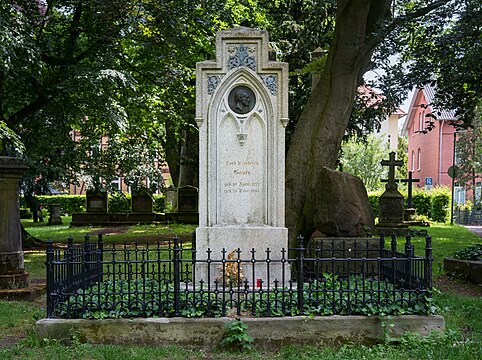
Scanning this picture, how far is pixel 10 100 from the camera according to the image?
61.3 feet

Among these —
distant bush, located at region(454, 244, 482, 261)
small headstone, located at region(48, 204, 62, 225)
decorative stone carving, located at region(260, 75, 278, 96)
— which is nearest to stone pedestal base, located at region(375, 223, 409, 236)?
distant bush, located at region(454, 244, 482, 261)

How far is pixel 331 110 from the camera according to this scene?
12.8m

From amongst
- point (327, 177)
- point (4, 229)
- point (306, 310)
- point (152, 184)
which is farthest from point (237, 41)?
point (152, 184)

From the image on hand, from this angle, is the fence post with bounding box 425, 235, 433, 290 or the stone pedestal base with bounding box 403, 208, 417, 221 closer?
the fence post with bounding box 425, 235, 433, 290

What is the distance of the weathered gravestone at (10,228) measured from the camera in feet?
34.1

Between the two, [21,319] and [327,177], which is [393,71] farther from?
[21,319]

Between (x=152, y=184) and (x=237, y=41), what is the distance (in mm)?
19654

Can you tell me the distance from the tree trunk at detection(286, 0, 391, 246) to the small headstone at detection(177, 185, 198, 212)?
1626cm

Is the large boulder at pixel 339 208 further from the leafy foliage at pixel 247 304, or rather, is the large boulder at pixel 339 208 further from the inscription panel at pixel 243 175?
the leafy foliage at pixel 247 304

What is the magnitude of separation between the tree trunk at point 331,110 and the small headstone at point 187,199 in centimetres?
1626

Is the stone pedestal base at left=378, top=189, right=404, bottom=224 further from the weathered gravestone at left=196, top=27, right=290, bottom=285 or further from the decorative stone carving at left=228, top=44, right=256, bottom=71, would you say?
the decorative stone carving at left=228, top=44, right=256, bottom=71

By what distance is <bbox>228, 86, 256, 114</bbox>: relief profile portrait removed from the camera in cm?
870

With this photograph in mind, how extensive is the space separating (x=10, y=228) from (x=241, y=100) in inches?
205

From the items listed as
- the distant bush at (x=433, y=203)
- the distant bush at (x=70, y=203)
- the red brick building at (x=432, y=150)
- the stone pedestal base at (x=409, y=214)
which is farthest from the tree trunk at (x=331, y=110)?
the distant bush at (x=70, y=203)
